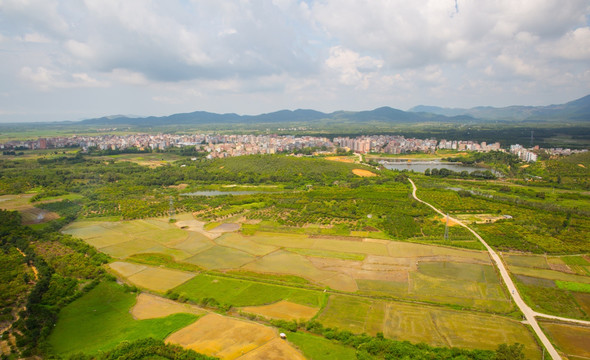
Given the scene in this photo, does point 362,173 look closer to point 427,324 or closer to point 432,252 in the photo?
point 432,252

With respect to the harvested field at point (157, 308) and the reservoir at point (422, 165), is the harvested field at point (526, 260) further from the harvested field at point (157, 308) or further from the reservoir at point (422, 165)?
the reservoir at point (422, 165)

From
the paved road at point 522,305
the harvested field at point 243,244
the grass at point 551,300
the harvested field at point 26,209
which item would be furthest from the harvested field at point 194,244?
the grass at point 551,300

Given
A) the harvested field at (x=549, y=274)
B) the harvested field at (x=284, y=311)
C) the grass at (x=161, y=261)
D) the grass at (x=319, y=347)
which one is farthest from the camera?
the grass at (x=161, y=261)

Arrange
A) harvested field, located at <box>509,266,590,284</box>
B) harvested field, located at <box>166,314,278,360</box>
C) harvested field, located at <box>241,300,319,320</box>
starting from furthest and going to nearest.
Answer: harvested field, located at <box>509,266,590,284</box>, harvested field, located at <box>241,300,319,320</box>, harvested field, located at <box>166,314,278,360</box>

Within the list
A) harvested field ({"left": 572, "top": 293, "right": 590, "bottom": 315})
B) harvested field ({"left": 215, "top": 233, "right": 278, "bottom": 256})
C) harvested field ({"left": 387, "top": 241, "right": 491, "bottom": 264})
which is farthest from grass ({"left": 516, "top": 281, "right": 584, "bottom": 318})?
harvested field ({"left": 215, "top": 233, "right": 278, "bottom": 256})

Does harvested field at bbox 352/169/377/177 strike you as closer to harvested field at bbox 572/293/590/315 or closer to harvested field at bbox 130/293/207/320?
harvested field at bbox 572/293/590/315

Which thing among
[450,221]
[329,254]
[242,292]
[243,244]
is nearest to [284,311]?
[242,292]

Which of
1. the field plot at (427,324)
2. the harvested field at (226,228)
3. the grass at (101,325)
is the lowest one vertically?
the grass at (101,325)
